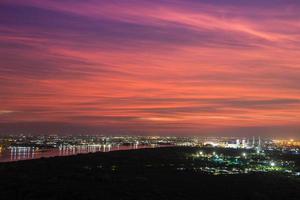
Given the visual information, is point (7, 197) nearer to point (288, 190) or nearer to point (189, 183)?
point (189, 183)

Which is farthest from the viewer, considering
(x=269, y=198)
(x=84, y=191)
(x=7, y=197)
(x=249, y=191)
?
(x=249, y=191)

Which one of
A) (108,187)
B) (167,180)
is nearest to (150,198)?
(108,187)

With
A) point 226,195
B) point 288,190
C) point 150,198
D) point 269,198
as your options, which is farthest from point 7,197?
point 288,190

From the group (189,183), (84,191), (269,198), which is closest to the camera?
(84,191)

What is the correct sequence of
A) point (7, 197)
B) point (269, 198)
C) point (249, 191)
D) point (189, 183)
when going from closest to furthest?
point (7, 197), point (269, 198), point (249, 191), point (189, 183)

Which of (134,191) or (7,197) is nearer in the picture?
(7,197)

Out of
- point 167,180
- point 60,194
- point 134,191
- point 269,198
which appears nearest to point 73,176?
point 167,180

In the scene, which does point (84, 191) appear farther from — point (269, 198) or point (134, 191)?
point (269, 198)

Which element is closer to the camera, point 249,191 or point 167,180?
point 249,191
